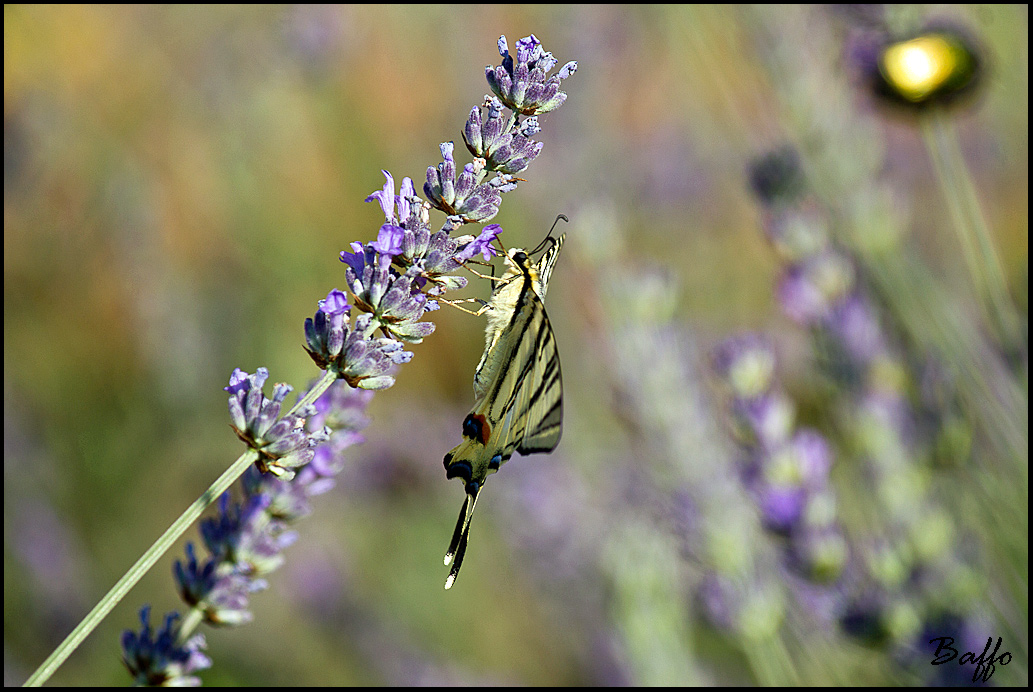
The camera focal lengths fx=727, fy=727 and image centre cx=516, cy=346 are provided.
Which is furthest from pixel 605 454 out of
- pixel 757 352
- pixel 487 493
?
pixel 757 352

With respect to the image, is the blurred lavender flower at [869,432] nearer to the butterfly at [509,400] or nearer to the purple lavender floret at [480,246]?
the butterfly at [509,400]

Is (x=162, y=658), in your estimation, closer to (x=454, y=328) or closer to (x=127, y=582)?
(x=127, y=582)

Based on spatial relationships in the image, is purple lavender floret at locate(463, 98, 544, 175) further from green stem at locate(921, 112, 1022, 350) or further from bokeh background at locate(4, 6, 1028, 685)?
green stem at locate(921, 112, 1022, 350)

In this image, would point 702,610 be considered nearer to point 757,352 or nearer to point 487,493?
point 757,352

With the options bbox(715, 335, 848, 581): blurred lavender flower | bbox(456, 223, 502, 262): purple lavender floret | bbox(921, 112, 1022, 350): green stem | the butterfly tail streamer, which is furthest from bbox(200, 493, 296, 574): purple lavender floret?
bbox(921, 112, 1022, 350): green stem

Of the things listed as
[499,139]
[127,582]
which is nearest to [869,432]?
[499,139]

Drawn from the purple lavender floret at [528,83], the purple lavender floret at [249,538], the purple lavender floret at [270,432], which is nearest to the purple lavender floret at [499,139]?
the purple lavender floret at [528,83]
